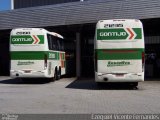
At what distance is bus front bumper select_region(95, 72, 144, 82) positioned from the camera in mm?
20547

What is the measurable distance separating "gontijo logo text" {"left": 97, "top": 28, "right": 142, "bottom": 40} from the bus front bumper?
68.0 inches

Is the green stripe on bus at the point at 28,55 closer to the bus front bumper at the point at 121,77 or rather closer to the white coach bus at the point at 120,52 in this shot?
the white coach bus at the point at 120,52

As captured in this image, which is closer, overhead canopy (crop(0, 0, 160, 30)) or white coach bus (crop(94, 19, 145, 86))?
white coach bus (crop(94, 19, 145, 86))

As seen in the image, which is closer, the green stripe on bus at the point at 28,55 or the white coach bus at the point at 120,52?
the white coach bus at the point at 120,52

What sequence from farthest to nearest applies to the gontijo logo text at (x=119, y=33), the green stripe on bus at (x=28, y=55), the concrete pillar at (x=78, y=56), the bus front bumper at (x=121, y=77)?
the concrete pillar at (x=78, y=56)
the green stripe on bus at (x=28, y=55)
the gontijo logo text at (x=119, y=33)
the bus front bumper at (x=121, y=77)

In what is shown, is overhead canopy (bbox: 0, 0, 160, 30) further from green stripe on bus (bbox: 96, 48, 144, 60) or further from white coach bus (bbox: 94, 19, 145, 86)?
green stripe on bus (bbox: 96, 48, 144, 60)

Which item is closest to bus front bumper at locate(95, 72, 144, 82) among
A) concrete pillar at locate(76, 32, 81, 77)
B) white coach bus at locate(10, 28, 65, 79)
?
white coach bus at locate(10, 28, 65, 79)

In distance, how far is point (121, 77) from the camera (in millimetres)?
20625

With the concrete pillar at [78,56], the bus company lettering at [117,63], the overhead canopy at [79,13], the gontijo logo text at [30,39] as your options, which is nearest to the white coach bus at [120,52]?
the bus company lettering at [117,63]

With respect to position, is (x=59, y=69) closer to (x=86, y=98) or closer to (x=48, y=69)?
(x=48, y=69)

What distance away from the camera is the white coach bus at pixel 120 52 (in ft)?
67.6

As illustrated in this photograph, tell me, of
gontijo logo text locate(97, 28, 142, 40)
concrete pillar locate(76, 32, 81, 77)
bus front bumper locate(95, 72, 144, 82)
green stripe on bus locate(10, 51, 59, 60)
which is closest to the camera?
bus front bumper locate(95, 72, 144, 82)

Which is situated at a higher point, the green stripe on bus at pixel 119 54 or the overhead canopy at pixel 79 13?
the overhead canopy at pixel 79 13

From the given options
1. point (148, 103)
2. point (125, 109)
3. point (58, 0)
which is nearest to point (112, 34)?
point (148, 103)
